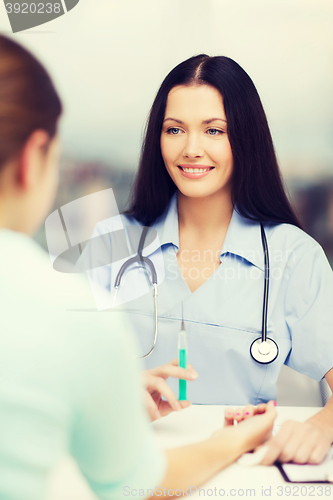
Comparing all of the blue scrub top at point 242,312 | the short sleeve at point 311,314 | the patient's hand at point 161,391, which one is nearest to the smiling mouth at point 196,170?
the blue scrub top at point 242,312

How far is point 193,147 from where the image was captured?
85cm

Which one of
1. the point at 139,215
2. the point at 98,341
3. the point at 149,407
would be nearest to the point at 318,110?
the point at 139,215

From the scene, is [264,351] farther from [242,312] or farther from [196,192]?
[196,192]

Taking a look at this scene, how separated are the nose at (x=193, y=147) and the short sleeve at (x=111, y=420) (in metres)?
0.57

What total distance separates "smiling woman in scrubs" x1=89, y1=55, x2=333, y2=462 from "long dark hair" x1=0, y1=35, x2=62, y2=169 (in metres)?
0.53

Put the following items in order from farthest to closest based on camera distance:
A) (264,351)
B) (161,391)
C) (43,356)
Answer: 1. (264,351)
2. (161,391)
3. (43,356)

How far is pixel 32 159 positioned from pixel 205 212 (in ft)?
2.05

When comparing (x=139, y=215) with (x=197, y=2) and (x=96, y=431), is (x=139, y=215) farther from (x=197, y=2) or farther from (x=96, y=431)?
(x=96, y=431)

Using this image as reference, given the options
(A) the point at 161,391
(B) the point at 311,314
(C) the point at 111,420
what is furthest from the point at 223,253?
(C) the point at 111,420

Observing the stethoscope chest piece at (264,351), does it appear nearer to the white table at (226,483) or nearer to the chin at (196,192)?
the white table at (226,483)

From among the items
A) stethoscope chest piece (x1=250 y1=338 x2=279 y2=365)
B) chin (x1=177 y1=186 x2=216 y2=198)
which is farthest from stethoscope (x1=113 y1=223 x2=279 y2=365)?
chin (x1=177 y1=186 x2=216 y2=198)

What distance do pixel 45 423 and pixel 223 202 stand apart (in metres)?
0.68

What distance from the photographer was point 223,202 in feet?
3.06

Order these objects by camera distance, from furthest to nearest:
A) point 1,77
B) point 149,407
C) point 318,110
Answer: point 318,110 < point 149,407 < point 1,77
